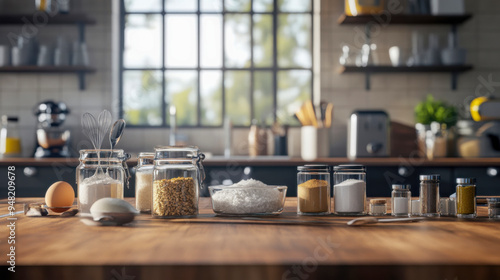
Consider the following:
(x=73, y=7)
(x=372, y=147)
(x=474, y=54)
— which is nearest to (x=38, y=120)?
(x=73, y=7)

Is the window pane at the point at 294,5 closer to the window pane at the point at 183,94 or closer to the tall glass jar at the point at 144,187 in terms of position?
the window pane at the point at 183,94

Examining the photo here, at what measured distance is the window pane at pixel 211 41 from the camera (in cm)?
429

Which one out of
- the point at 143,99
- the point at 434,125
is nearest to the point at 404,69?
the point at 434,125

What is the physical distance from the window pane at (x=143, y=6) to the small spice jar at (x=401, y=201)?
132 inches

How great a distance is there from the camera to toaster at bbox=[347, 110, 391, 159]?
3602mm

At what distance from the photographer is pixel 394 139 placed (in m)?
3.80

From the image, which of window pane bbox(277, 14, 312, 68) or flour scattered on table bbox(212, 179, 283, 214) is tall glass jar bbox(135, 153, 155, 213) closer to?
flour scattered on table bbox(212, 179, 283, 214)

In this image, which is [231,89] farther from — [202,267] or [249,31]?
[202,267]

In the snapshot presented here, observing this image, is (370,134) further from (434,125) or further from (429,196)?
(429,196)

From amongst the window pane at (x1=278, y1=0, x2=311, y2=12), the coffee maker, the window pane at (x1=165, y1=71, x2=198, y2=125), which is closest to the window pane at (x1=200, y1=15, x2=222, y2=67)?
the window pane at (x1=165, y1=71, x2=198, y2=125)

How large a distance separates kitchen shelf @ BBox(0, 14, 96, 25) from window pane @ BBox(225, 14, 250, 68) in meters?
0.99

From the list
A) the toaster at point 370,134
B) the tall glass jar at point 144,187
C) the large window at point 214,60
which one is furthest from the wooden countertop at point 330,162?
the tall glass jar at point 144,187

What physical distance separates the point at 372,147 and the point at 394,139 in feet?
0.98

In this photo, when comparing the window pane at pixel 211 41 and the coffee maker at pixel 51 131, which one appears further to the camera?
the window pane at pixel 211 41
